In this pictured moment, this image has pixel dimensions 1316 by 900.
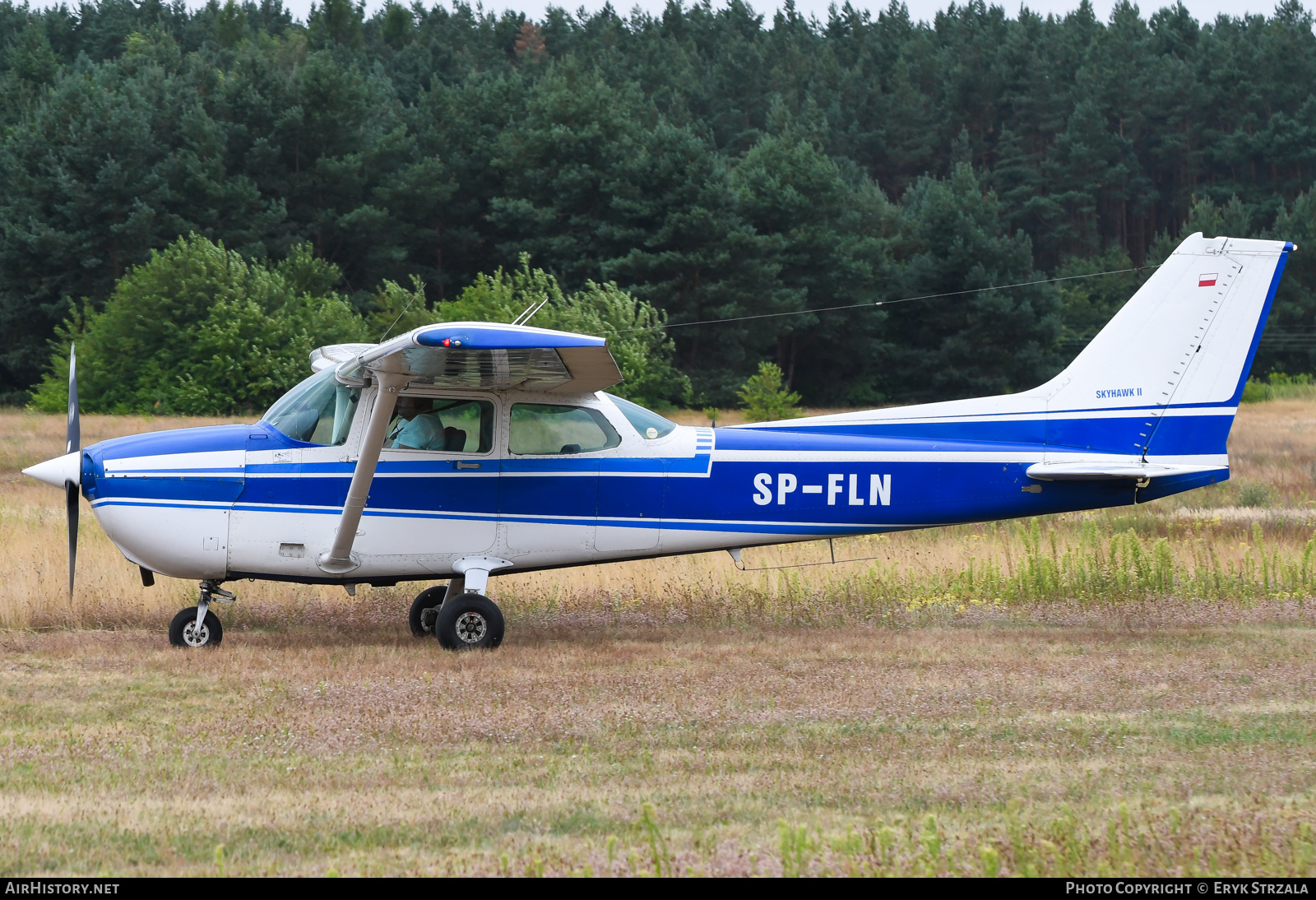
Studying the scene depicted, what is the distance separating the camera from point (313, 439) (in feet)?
33.2

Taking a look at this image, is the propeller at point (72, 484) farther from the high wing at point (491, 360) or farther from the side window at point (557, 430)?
the side window at point (557, 430)

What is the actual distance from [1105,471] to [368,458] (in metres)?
5.33

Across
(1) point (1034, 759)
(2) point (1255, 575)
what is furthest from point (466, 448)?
(2) point (1255, 575)

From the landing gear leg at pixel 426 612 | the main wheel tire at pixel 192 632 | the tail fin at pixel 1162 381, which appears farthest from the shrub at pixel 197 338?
the tail fin at pixel 1162 381

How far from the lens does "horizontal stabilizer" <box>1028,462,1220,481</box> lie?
1029cm

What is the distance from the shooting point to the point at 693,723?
7.49m

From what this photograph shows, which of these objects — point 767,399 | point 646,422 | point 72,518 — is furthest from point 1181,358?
point 767,399

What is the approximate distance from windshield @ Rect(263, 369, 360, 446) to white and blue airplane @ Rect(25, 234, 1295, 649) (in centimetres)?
1

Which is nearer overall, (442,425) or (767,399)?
(442,425)

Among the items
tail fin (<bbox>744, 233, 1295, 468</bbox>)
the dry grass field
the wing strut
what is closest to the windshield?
the wing strut

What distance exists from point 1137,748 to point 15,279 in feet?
187

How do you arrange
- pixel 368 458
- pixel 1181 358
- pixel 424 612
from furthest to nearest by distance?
pixel 424 612 < pixel 1181 358 < pixel 368 458

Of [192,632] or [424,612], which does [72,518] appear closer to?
[192,632]

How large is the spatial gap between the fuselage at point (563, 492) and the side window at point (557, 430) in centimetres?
6
